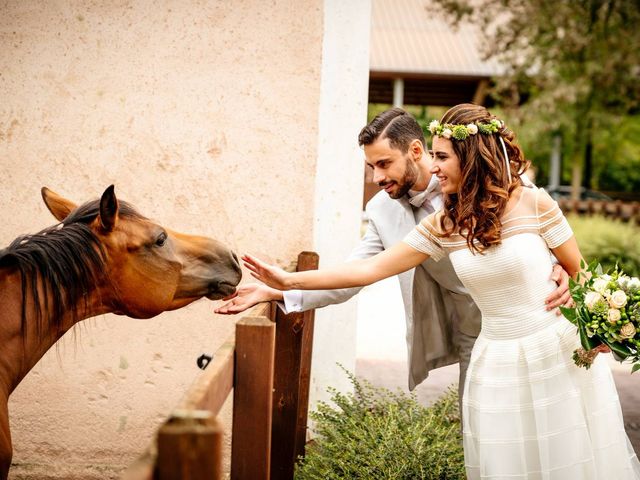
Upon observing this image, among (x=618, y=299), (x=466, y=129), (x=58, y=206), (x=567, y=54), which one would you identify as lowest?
(x=618, y=299)

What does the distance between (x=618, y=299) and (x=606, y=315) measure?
65 mm

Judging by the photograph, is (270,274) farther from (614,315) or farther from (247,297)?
(614,315)

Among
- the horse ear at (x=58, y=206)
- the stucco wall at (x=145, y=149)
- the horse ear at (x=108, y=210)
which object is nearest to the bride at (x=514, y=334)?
the horse ear at (x=108, y=210)

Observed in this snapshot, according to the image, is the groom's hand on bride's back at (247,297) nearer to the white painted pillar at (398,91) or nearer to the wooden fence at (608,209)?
the wooden fence at (608,209)

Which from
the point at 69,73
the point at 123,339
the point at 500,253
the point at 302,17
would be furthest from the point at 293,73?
the point at 500,253

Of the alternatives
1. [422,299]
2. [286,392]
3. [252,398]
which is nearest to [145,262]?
[252,398]

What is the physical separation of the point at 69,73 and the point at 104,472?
87.3 inches

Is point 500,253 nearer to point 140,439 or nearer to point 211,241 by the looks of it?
point 211,241

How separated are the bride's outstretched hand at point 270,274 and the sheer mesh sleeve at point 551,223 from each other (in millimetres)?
979

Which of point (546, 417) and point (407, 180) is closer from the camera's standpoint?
Answer: point (546, 417)

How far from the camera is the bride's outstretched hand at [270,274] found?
9.85ft

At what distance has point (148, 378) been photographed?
4.29 meters

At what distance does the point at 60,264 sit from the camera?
2.66 metres

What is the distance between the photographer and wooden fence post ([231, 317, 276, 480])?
2.20m
